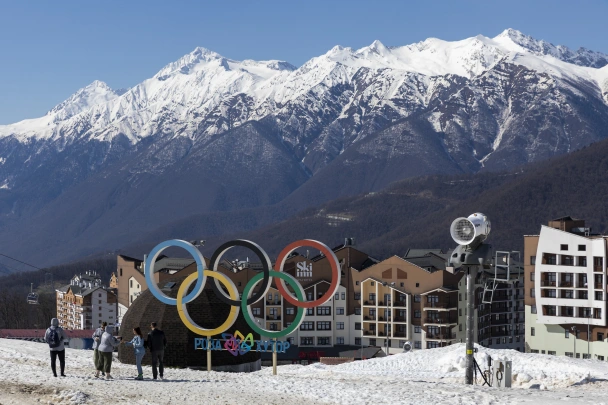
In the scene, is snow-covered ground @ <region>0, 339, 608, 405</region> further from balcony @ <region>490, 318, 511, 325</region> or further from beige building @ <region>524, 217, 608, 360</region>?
balcony @ <region>490, 318, 511, 325</region>

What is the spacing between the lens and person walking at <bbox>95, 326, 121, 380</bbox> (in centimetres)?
4112

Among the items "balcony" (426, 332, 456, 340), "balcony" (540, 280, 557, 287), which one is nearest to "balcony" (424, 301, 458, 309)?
"balcony" (426, 332, 456, 340)

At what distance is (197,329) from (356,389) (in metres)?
21.3

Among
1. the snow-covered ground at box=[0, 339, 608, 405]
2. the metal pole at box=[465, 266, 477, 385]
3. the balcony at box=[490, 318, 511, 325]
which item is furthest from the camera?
the balcony at box=[490, 318, 511, 325]

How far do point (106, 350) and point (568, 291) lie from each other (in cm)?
9095

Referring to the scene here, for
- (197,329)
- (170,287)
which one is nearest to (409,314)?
(170,287)

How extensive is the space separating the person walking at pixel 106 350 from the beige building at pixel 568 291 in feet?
290

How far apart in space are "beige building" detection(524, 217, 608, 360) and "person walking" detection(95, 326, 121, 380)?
8842cm

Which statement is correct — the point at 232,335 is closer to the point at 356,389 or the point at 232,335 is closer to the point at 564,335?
the point at 356,389

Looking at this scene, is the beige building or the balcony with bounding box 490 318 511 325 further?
the balcony with bounding box 490 318 511 325

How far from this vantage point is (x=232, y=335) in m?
64.2

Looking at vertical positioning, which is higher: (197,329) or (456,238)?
(456,238)

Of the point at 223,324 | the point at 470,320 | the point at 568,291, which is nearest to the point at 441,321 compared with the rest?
the point at 568,291

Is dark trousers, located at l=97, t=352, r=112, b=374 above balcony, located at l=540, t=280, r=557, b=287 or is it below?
below
